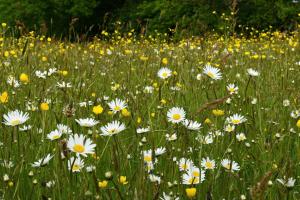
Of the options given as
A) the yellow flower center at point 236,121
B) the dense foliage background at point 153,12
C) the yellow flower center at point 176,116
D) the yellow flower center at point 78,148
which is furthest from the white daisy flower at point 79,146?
the dense foliage background at point 153,12

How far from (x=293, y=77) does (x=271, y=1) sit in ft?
42.5

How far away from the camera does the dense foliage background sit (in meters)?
15.0

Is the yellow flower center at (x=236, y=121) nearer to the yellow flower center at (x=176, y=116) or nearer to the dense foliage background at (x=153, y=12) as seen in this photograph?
the yellow flower center at (x=176, y=116)

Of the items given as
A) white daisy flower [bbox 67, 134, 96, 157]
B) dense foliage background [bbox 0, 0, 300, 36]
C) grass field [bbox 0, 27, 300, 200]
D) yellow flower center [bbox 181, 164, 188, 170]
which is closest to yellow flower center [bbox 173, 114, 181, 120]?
grass field [bbox 0, 27, 300, 200]

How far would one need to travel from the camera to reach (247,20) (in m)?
16.0

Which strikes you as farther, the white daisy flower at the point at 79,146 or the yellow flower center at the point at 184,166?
the yellow flower center at the point at 184,166

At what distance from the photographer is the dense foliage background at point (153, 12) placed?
589 inches

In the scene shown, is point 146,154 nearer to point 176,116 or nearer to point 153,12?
point 176,116

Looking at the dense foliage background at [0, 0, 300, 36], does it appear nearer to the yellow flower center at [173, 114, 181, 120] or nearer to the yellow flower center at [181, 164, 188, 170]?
the yellow flower center at [173, 114, 181, 120]

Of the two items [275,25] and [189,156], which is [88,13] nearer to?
[275,25]

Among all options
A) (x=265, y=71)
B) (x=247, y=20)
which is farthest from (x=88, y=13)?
(x=265, y=71)

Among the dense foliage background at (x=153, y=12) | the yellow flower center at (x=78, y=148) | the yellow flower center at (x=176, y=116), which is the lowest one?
the dense foliage background at (x=153, y=12)

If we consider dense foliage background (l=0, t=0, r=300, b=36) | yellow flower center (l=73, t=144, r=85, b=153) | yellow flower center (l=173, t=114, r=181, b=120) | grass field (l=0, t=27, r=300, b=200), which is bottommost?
dense foliage background (l=0, t=0, r=300, b=36)

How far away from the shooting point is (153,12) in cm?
1631
